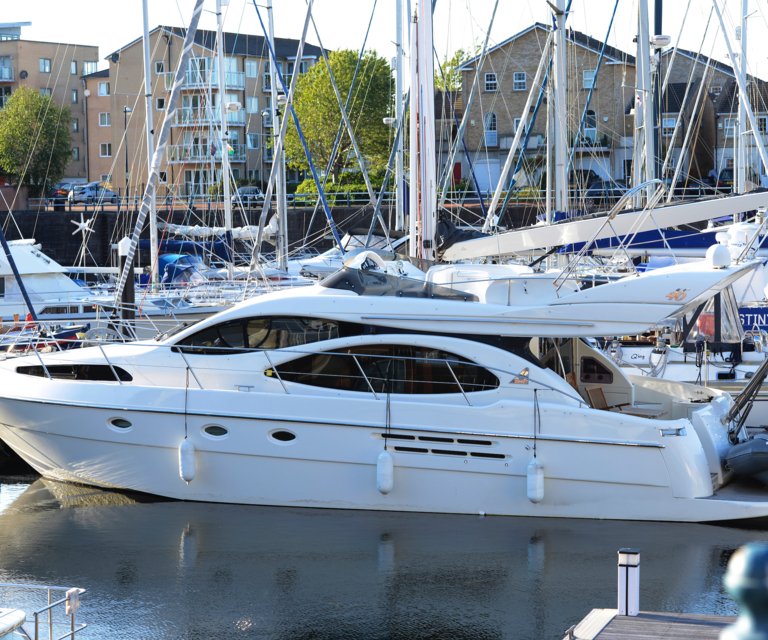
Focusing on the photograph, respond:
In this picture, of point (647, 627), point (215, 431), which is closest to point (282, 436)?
point (215, 431)

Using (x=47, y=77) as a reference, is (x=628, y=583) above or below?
below

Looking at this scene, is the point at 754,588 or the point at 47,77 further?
the point at 47,77

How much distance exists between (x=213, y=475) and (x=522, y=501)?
330 cm

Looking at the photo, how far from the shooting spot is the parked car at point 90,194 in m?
47.8

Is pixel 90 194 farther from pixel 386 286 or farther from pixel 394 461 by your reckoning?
pixel 394 461

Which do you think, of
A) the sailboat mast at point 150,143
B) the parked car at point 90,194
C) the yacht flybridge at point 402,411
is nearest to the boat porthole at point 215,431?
the yacht flybridge at point 402,411

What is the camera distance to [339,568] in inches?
409

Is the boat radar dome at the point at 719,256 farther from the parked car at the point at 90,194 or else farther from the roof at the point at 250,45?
the roof at the point at 250,45

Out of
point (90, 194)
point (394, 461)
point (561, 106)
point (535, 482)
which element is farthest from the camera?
point (90, 194)

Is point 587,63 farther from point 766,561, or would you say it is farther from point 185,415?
point 766,561

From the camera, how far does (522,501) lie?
1146 cm

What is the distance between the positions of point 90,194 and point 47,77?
1889 centimetres

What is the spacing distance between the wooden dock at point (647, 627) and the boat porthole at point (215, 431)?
17.7 ft

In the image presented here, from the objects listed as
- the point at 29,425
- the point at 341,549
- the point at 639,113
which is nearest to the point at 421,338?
the point at 341,549
